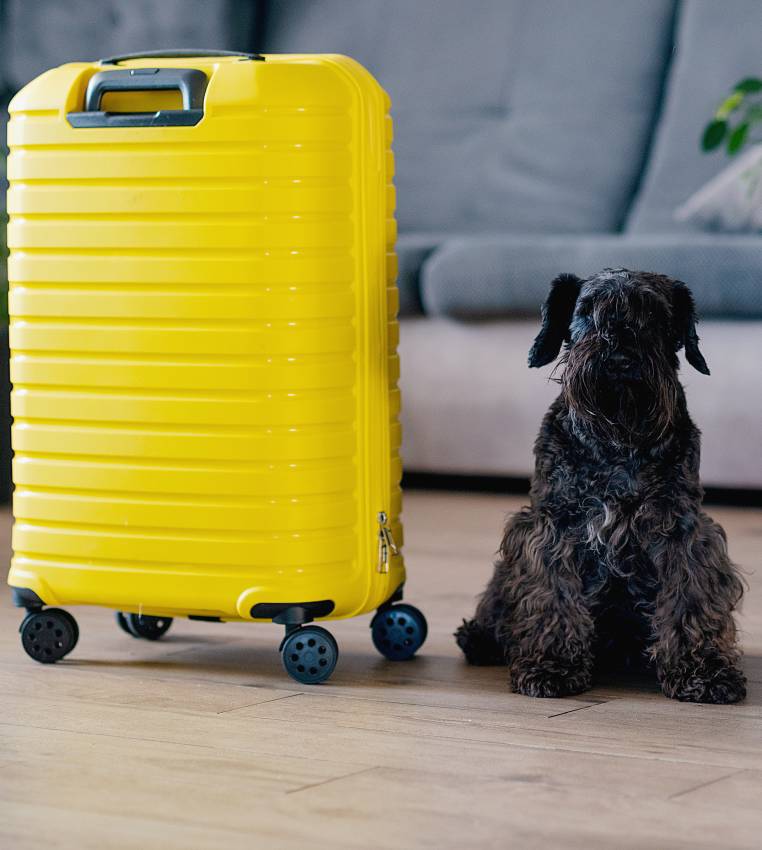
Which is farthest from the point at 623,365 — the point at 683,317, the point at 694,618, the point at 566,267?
the point at 566,267

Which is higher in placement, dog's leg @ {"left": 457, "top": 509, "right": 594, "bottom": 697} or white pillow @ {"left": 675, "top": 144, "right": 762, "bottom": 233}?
white pillow @ {"left": 675, "top": 144, "right": 762, "bottom": 233}

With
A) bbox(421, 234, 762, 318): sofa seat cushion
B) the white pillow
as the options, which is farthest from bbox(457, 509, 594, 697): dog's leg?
the white pillow

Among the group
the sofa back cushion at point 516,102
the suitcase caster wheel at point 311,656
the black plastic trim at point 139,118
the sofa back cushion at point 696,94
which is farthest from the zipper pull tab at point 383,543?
→ the sofa back cushion at point 516,102

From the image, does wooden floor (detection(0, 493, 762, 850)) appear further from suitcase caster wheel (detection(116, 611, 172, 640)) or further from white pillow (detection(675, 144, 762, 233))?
white pillow (detection(675, 144, 762, 233))

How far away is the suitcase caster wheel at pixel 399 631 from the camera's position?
194 cm

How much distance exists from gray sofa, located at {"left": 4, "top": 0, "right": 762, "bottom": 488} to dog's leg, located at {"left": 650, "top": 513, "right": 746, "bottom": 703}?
155cm

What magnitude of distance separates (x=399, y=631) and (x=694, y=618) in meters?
0.41

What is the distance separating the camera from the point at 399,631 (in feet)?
6.36

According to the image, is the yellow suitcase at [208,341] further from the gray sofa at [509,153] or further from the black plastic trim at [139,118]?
the gray sofa at [509,153]

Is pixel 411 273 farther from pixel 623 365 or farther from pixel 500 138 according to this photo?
pixel 623 365

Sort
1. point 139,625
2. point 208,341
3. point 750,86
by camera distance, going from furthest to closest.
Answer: point 750,86 < point 139,625 < point 208,341

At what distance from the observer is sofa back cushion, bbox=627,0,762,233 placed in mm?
4039

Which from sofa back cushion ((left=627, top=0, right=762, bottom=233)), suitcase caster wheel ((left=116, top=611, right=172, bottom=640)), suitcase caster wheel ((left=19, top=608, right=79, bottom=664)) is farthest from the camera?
sofa back cushion ((left=627, top=0, right=762, bottom=233))

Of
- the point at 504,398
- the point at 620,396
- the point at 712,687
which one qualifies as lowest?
the point at 504,398
